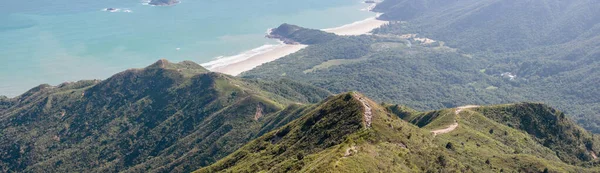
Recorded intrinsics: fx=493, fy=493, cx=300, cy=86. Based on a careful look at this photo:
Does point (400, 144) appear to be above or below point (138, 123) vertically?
below

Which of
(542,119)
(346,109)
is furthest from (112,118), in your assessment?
(542,119)

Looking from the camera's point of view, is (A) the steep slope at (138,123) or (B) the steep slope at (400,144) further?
(A) the steep slope at (138,123)

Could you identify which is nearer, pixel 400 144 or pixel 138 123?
pixel 400 144

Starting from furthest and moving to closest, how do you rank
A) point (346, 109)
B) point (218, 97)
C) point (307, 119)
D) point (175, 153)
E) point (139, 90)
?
point (139, 90), point (218, 97), point (175, 153), point (307, 119), point (346, 109)

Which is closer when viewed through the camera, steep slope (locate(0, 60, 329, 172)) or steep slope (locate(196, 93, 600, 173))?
steep slope (locate(196, 93, 600, 173))

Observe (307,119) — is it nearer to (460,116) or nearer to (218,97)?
(460,116)
